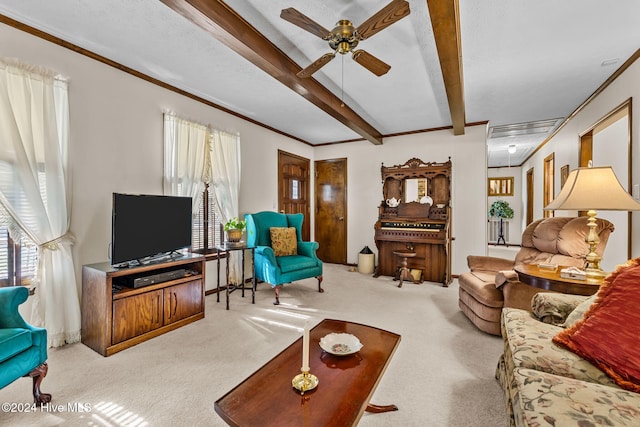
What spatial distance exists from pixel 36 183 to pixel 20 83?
77 centimetres

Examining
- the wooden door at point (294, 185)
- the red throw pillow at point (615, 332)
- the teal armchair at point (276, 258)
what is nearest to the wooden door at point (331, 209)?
the wooden door at point (294, 185)

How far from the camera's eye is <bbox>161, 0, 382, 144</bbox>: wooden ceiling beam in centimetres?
186

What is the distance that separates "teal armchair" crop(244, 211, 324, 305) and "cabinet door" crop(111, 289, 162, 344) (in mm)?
1269

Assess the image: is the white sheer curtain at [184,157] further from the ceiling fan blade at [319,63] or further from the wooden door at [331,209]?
the wooden door at [331,209]

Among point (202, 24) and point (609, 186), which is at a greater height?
point (202, 24)

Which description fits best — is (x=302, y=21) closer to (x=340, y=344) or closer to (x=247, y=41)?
(x=247, y=41)

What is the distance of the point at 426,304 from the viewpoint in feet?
11.4

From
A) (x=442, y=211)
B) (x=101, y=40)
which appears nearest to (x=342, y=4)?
(x=101, y=40)

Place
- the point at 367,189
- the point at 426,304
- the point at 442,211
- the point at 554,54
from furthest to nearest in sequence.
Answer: the point at 367,189, the point at 442,211, the point at 426,304, the point at 554,54

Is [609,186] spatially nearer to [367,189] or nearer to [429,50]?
[429,50]

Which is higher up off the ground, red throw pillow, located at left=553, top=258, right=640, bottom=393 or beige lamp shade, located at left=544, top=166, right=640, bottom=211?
beige lamp shade, located at left=544, top=166, right=640, bottom=211

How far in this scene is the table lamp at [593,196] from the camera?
6.12 feet

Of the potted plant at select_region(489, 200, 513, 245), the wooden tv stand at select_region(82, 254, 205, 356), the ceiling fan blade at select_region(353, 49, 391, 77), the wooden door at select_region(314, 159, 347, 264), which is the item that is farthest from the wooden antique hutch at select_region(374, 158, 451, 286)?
the potted plant at select_region(489, 200, 513, 245)

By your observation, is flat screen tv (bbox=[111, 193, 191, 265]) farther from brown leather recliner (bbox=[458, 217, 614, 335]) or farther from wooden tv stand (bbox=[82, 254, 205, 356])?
brown leather recliner (bbox=[458, 217, 614, 335])
